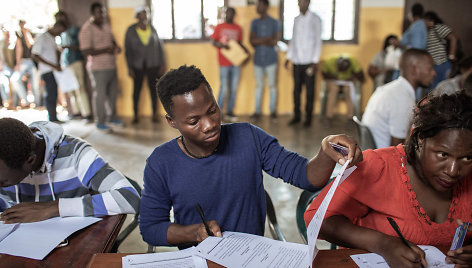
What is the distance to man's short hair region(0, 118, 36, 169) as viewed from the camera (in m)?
1.32

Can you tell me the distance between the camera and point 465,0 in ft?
23.2

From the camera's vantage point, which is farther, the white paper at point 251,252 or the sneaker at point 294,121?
the sneaker at point 294,121

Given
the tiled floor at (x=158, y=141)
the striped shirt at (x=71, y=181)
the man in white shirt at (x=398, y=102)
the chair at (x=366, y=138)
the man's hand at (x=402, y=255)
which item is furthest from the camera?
the tiled floor at (x=158, y=141)

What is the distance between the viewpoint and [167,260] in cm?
114

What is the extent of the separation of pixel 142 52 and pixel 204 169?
5.29m

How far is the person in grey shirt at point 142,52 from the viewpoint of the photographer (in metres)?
6.22

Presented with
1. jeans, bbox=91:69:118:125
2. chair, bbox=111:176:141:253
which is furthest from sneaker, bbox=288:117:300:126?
chair, bbox=111:176:141:253

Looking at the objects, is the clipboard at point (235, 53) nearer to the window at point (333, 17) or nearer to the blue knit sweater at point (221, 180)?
the window at point (333, 17)

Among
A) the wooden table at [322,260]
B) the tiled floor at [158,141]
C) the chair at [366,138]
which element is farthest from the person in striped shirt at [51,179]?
the chair at [366,138]

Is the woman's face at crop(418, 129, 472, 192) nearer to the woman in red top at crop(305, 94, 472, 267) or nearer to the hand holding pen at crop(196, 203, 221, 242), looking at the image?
the woman in red top at crop(305, 94, 472, 267)

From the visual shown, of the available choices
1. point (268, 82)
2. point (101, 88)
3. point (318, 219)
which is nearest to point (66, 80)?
point (101, 88)

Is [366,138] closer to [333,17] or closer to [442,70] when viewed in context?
[442,70]

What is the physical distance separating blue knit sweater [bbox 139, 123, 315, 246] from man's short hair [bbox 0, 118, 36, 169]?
1.38 ft

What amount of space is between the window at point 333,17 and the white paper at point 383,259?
608 centimetres
